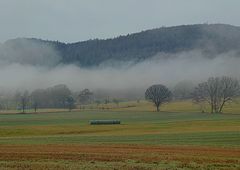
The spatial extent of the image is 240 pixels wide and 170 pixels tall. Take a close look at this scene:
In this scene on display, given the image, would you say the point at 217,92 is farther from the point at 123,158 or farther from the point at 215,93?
the point at 123,158

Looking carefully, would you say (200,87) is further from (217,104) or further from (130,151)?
(130,151)

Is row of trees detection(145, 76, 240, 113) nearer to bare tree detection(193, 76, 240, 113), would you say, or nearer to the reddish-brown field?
bare tree detection(193, 76, 240, 113)

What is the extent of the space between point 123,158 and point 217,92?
392ft

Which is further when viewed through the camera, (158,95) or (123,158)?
(158,95)

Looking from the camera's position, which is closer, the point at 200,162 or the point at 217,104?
the point at 200,162

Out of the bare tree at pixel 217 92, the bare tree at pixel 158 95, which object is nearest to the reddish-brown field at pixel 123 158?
the bare tree at pixel 217 92

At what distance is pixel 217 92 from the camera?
14888 centimetres

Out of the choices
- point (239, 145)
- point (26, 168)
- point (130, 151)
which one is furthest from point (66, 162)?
point (239, 145)

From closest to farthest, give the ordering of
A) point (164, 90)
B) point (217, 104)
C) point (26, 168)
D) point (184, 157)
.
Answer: point (26, 168) → point (184, 157) → point (217, 104) → point (164, 90)

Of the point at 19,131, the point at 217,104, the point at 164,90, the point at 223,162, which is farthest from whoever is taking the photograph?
the point at 164,90

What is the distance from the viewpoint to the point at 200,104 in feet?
547

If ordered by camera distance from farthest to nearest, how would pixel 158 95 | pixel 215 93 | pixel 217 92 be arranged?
pixel 158 95 < pixel 217 92 < pixel 215 93

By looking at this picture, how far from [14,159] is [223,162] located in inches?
570

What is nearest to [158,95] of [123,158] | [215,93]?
[215,93]
